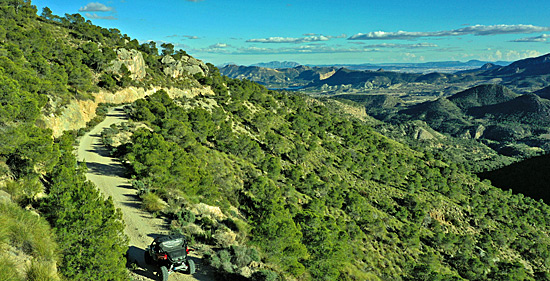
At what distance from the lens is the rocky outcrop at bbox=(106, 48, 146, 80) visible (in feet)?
211

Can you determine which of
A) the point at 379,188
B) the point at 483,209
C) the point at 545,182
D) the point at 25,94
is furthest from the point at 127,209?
the point at 545,182

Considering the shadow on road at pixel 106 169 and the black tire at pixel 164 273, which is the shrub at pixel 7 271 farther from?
the shadow on road at pixel 106 169

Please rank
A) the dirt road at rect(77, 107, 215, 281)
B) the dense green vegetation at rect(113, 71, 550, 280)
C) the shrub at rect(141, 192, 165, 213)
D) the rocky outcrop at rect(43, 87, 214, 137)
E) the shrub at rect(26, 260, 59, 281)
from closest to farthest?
the shrub at rect(26, 260, 59, 281)
the dirt road at rect(77, 107, 215, 281)
the dense green vegetation at rect(113, 71, 550, 280)
the shrub at rect(141, 192, 165, 213)
the rocky outcrop at rect(43, 87, 214, 137)

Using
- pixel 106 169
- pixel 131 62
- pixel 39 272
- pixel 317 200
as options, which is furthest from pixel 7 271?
pixel 131 62

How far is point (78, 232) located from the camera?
10398mm

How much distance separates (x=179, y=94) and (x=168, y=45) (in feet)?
108

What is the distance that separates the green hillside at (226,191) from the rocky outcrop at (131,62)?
1.75 ft

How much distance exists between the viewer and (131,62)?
66750 millimetres

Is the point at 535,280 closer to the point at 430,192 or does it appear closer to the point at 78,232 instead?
the point at 430,192

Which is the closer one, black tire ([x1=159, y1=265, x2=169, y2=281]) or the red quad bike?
black tire ([x1=159, y1=265, x2=169, y2=281])

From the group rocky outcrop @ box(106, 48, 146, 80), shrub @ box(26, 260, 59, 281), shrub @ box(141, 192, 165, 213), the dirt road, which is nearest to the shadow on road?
the dirt road

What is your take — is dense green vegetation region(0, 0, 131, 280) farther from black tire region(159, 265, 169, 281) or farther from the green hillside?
black tire region(159, 265, 169, 281)

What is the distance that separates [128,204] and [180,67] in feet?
236

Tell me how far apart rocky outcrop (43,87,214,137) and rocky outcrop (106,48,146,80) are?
4450 millimetres
